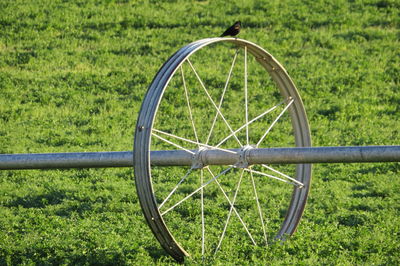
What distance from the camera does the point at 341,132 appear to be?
42.3 ft

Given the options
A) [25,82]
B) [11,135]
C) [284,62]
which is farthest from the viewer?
[284,62]

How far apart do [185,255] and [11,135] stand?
692cm

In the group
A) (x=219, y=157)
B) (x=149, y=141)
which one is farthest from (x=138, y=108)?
(x=149, y=141)

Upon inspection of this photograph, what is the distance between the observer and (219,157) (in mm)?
7027

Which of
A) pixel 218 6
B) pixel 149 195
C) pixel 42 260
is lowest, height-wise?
pixel 42 260

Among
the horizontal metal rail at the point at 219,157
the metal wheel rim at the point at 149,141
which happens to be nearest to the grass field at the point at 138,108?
the metal wheel rim at the point at 149,141

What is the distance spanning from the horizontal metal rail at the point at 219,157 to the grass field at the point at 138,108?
0.93 metres

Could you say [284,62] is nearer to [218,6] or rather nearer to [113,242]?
[218,6]

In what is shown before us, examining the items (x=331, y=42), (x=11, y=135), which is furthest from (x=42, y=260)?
(x=331, y=42)

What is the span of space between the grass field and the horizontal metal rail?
0.93 m

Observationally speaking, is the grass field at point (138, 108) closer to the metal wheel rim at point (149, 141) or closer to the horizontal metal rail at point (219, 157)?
the metal wheel rim at point (149, 141)

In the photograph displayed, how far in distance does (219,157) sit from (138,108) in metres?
7.57

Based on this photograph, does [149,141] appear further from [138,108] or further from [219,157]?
[138,108]

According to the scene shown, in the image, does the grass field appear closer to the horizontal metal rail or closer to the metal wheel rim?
the metal wheel rim
